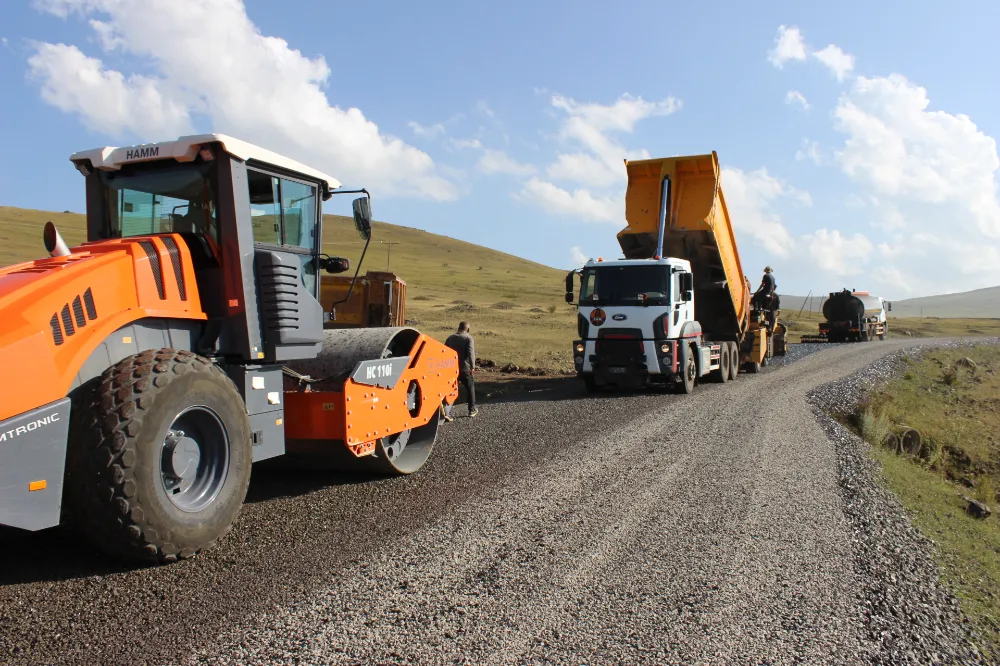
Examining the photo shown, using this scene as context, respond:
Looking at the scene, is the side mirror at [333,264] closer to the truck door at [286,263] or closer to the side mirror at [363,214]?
the truck door at [286,263]

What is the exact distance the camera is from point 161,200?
5629mm

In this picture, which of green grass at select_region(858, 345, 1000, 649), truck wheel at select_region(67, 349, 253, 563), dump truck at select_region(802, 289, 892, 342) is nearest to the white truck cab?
green grass at select_region(858, 345, 1000, 649)

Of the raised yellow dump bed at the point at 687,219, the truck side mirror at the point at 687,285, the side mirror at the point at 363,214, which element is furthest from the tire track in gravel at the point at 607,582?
the raised yellow dump bed at the point at 687,219

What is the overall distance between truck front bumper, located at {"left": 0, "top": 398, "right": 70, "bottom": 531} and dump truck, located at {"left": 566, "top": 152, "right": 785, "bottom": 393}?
10959mm

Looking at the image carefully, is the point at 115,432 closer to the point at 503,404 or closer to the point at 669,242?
the point at 503,404

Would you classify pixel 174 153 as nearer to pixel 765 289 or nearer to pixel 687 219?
pixel 687 219

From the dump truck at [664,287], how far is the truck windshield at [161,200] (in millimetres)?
9406

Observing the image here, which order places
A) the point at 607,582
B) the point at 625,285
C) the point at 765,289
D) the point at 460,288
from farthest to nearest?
the point at 460,288, the point at 765,289, the point at 625,285, the point at 607,582

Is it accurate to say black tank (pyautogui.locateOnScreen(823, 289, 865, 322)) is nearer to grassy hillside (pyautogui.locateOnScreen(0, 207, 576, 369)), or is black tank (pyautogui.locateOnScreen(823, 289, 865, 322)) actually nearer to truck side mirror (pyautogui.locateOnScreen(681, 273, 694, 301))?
grassy hillside (pyautogui.locateOnScreen(0, 207, 576, 369))

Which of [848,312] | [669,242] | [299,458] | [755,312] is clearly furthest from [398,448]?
[848,312]

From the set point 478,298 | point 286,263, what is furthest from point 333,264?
point 478,298

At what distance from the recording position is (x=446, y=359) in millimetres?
8125

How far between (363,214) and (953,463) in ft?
36.3

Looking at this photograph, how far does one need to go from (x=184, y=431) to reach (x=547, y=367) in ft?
50.9
